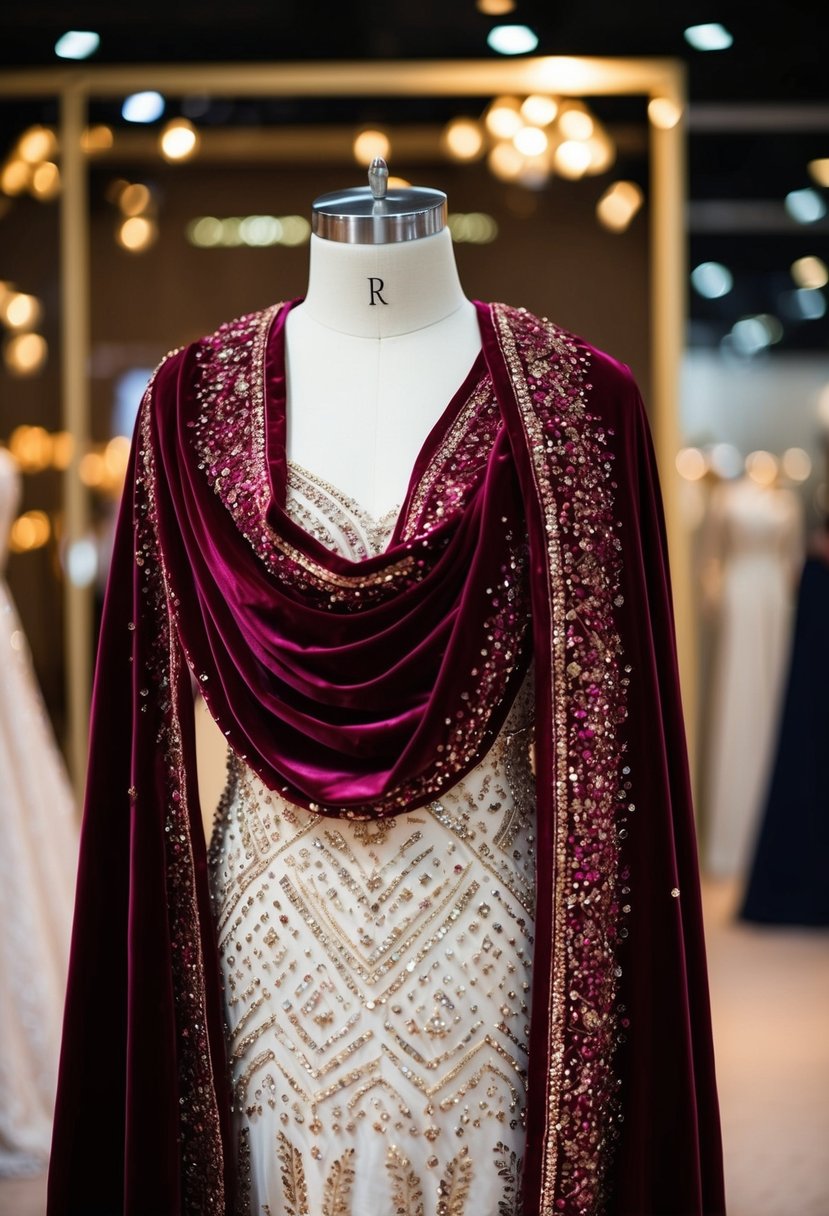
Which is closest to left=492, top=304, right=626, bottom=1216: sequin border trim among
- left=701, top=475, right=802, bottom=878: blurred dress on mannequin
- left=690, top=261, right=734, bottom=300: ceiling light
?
left=690, top=261, right=734, bottom=300: ceiling light

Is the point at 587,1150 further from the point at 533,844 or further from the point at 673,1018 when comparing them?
the point at 533,844

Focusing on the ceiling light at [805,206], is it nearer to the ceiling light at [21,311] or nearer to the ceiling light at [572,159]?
the ceiling light at [572,159]

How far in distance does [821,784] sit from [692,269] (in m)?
1.71

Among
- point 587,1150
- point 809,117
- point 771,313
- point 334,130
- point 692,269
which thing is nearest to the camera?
point 587,1150

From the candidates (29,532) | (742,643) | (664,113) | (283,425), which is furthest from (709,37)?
(742,643)

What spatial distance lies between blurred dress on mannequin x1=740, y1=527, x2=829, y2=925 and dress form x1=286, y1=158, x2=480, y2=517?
342 centimetres

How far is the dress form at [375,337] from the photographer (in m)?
1.32

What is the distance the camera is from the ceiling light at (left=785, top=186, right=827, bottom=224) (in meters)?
4.26

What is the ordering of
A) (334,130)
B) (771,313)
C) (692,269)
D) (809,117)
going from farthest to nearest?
(771,313)
(692,269)
(334,130)
(809,117)

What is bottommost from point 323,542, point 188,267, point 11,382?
point 323,542

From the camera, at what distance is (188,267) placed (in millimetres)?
4145

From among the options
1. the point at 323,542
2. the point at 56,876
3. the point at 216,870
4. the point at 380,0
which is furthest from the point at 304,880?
the point at 380,0

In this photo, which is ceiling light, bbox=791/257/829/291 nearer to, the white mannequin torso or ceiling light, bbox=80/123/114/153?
ceiling light, bbox=80/123/114/153

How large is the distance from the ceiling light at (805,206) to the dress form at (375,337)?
10.5ft
